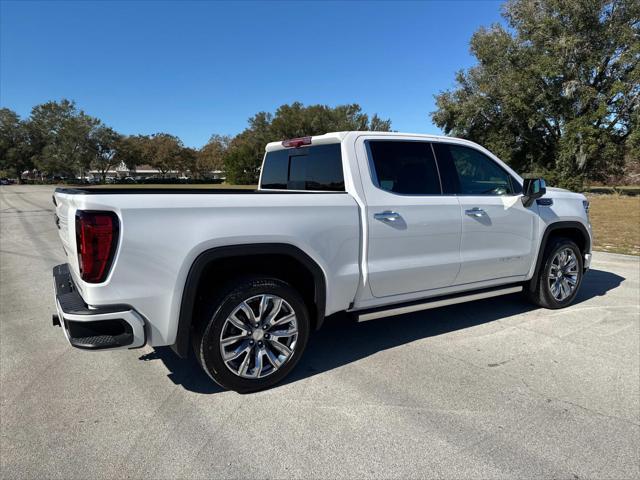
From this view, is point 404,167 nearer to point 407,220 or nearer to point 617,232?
point 407,220

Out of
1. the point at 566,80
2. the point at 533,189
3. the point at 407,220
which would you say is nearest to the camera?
the point at 407,220

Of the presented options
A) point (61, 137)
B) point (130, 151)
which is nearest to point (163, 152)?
point (130, 151)

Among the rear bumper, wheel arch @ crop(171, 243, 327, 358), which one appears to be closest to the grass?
wheel arch @ crop(171, 243, 327, 358)

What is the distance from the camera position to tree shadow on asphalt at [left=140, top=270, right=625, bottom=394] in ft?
11.4

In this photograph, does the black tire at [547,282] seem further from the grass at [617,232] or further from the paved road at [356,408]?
the grass at [617,232]

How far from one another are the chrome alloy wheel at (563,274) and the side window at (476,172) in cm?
111

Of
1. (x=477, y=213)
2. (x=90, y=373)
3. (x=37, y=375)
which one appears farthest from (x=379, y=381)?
(x=37, y=375)

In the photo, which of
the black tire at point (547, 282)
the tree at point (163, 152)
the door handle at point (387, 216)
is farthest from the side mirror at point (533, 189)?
the tree at point (163, 152)

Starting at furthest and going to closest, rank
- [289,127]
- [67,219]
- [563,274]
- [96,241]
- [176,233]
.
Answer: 1. [289,127]
2. [563,274]
3. [67,219]
4. [176,233]
5. [96,241]

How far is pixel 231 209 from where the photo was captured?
2904 mm

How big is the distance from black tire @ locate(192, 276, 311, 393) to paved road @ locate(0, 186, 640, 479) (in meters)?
0.11

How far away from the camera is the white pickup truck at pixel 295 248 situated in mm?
2656

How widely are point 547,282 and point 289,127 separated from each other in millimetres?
59524

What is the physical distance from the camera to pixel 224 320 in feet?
9.71
